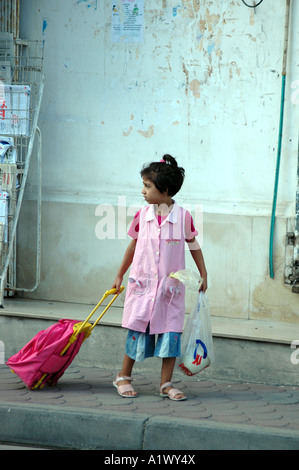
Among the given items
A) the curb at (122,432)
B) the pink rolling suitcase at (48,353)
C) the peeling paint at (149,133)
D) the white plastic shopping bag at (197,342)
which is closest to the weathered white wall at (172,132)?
the peeling paint at (149,133)

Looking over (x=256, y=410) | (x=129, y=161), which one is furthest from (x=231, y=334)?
(x=129, y=161)

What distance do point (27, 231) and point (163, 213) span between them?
7.39ft

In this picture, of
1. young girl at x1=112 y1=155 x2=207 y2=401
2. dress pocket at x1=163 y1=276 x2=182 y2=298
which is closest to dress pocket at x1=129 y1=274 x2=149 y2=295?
young girl at x1=112 y1=155 x2=207 y2=401

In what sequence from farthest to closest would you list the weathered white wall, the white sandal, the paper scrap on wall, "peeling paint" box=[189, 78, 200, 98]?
the paper scrap on wall → "peeling paint" box=[189, 78, 200, 98] → the weathered white wall → the white sandal

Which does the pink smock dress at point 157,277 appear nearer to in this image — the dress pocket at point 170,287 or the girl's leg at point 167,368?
the dress pocket at point 170,287

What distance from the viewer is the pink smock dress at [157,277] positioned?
5469 mm

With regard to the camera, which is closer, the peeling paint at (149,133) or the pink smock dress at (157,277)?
the pink smock dress at (157,277)

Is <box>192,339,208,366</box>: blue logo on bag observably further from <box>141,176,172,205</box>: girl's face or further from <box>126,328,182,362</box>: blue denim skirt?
<box>141,176,172,205</box>: girl's face

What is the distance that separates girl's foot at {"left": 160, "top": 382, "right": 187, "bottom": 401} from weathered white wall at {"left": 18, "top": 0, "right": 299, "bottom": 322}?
5.14 feet

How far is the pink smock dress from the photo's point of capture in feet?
17.9

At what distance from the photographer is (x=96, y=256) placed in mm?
7383

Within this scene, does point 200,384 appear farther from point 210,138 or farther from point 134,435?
point 210,138

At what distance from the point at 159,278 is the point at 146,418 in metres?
0.96

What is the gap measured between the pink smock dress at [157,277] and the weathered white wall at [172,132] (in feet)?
4.94
